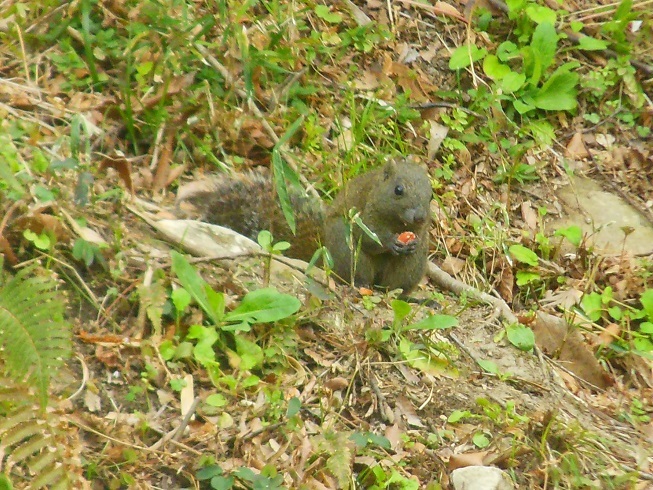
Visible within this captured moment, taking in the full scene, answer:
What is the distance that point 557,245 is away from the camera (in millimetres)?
6523

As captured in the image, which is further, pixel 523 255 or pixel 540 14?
pixel 540 14

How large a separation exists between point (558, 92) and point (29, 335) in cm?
541

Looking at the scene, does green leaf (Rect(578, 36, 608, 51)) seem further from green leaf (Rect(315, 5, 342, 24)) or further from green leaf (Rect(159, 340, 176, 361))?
green leaf (Rect(159, 340, 176, 361))

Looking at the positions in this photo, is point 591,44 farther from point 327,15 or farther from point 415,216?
point 415,216

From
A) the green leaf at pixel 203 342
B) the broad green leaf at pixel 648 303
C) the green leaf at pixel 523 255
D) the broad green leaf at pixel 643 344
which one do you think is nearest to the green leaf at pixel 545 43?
the green leaf at pixel 523 255

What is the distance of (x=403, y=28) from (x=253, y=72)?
6.28ft

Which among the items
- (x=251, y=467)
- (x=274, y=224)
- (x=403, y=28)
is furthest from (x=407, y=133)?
(x=251, y=467)

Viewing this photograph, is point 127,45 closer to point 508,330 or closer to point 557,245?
point 508,330

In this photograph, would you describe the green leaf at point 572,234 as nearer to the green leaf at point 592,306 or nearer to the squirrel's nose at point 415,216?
the green leaf at point 592,306

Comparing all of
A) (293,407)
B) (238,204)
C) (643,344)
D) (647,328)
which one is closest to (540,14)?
(647,328)

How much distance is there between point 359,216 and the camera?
580 cm

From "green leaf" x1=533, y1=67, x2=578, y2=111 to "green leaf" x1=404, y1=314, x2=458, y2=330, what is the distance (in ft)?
10.6

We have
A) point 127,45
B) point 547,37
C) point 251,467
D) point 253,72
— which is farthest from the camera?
point 547,37

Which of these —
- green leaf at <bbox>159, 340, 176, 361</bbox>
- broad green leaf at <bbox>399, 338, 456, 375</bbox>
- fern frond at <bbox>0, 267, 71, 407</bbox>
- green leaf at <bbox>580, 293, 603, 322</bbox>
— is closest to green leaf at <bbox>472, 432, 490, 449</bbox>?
broad green leaf at <bbox>399, 338, 456, 375</bbox>
